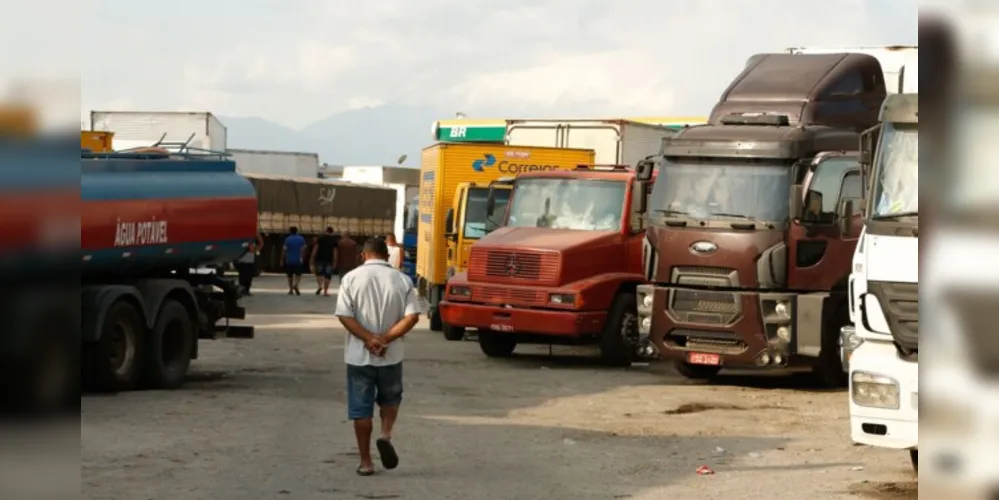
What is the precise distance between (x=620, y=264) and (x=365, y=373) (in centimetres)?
1044

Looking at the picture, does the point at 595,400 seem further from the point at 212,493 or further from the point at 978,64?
the point at 978,64

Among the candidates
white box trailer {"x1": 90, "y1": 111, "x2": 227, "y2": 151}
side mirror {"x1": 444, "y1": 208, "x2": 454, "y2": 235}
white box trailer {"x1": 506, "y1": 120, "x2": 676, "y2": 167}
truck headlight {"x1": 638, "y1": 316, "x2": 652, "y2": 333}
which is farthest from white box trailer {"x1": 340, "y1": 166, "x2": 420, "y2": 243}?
truck headlight {"x1": 638, "y1": 316, "x2": 652, "y2": 333}

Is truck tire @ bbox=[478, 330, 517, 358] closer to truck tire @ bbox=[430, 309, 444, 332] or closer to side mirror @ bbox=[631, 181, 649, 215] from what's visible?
side mirror @ bbox=[631, 181, 649, 215]

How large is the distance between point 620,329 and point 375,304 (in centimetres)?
1029

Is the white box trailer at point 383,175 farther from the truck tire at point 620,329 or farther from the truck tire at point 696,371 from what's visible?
the truck tire at point 696,371

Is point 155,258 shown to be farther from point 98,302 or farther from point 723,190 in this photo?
point 723,190

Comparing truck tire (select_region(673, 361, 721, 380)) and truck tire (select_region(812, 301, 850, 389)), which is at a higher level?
truck tire (select_region(812, 301, 850, 389))

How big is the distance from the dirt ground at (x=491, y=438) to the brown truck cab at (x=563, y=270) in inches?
23.9

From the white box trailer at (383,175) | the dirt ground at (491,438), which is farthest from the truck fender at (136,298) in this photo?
the white box trailer at (383,175)

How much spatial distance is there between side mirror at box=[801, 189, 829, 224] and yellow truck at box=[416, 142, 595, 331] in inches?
328

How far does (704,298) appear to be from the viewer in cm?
1831

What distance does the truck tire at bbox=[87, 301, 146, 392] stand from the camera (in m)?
16.3

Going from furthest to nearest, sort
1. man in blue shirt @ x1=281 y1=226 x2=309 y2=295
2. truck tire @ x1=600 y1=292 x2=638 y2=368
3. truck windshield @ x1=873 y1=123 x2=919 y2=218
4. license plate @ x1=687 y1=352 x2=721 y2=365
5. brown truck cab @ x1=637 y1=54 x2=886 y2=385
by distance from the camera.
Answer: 1. man in blue shirt @ x1=281 y1=226 x2=309 y2=295
2. truck tire @ x1=600 y1=292 x2=638 y2=368
3. license plate @ x1=687 y1=352 x2=721 y2=365
4. brown truck cab @ x1=637 y1=54 x2=886 y2=385
5. truck windshield @ x1=873 y1=123 x2=919 y2=218

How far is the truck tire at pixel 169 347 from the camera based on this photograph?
1759 centimetres
